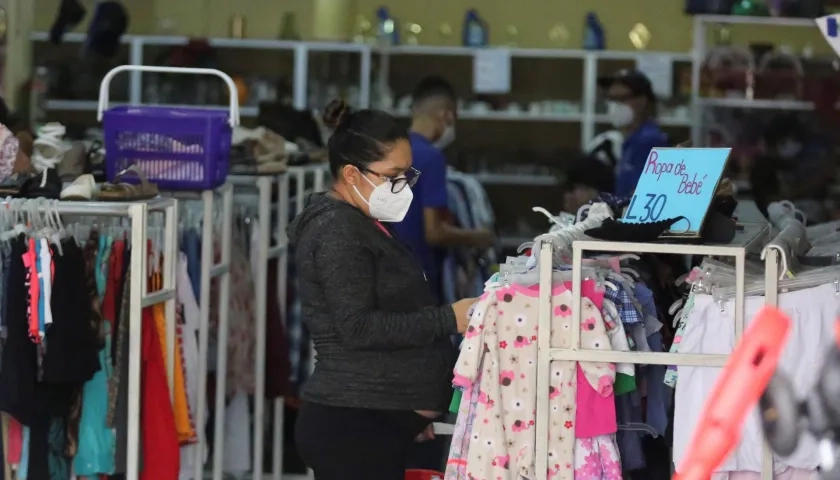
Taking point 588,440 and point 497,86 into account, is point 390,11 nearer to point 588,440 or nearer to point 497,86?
point 497,86

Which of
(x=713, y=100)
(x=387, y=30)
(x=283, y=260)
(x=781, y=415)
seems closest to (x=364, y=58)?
(x=387, y=30)

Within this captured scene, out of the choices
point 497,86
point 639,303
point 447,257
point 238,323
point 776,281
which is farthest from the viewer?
point 497,86

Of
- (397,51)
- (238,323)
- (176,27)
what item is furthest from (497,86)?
(238,323)

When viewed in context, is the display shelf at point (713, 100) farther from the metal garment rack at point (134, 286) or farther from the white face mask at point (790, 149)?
the metal garment rack at point (134, 286)

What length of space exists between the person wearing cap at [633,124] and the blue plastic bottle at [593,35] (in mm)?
2463

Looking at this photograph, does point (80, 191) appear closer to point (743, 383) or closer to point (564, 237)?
point (564, 237)

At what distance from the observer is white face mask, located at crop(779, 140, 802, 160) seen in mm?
7531

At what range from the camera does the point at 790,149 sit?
24.8 ft

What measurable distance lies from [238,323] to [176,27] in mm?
4410

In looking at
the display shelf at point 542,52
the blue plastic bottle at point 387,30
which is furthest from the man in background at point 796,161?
the blue plastic bottle at point 387,30

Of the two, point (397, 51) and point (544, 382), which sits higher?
point (397, 51)

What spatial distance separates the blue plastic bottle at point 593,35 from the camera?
8.70 metres

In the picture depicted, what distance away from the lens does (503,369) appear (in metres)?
3.20

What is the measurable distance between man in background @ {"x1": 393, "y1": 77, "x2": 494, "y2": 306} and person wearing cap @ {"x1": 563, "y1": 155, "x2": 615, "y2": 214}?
43cm
